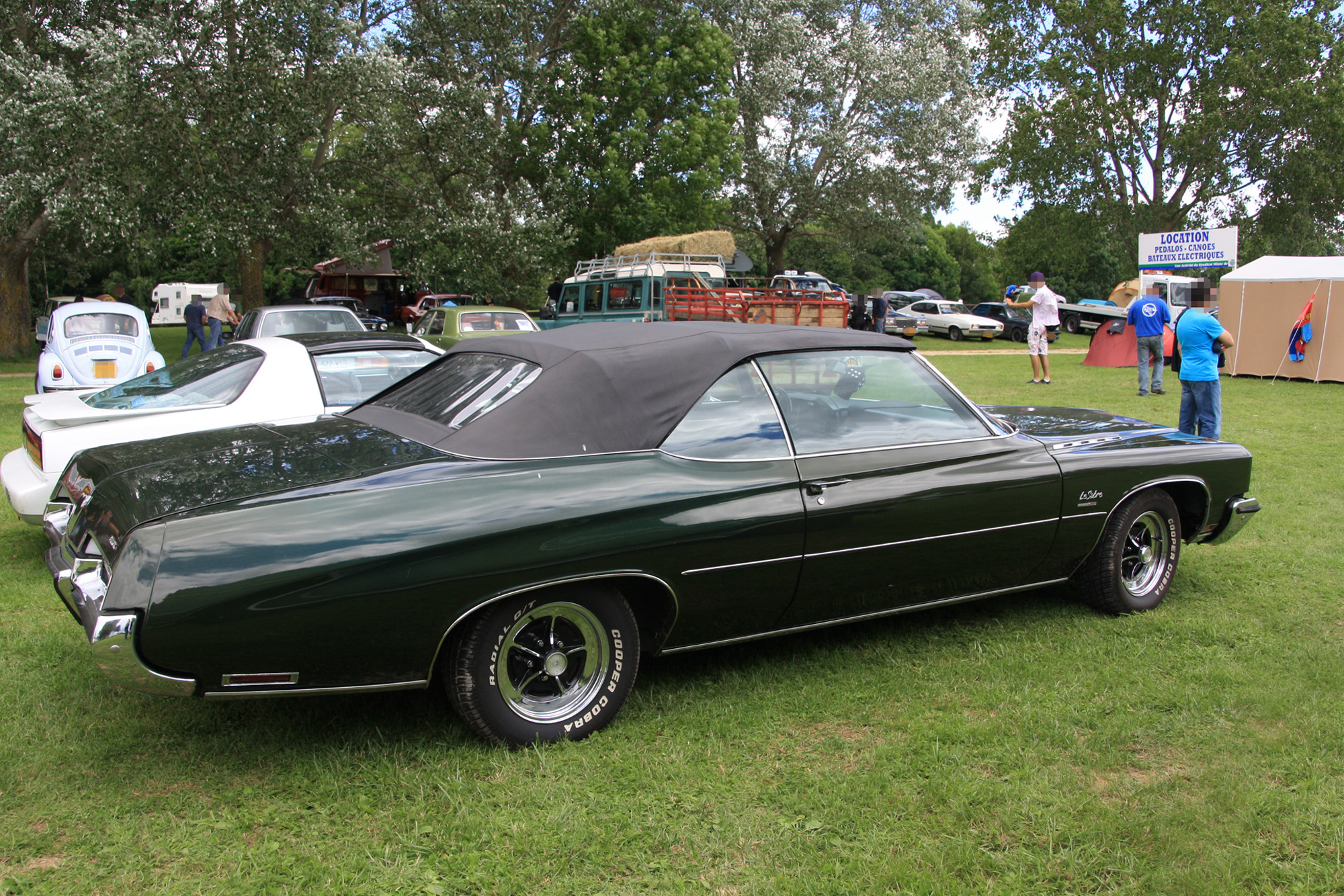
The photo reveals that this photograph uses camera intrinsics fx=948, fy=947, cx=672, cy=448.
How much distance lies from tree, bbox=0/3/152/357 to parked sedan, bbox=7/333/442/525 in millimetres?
12192

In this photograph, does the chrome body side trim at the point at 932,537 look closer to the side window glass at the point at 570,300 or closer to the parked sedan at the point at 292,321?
the parked sedan at the point at 292,321

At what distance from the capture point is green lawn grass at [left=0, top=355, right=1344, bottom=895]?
2.45 meters

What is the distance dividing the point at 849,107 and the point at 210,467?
3009 cm

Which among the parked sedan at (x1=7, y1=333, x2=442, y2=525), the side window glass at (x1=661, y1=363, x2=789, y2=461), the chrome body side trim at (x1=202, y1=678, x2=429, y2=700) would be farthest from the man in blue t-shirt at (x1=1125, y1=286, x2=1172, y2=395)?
the chrome body side trim at (x1=202, y1=678, x2=429, y2=700)

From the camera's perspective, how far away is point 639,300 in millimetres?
18375

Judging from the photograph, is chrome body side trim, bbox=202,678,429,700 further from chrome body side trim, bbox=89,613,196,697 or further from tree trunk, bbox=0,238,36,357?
tree trunk, bbox=0,238,36,357

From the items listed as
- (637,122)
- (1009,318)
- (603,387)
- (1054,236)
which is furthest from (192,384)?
(1054,236)

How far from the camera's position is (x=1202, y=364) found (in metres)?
7.20

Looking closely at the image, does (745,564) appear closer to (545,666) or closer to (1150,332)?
(545,666)

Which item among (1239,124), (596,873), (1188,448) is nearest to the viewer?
(596,873)

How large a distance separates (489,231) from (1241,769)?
1978 cm

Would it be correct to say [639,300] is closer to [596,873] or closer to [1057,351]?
[1057,351]

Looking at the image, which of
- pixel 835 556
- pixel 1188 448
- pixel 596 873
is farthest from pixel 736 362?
pixel 1188 448

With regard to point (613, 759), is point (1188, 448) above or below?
above
